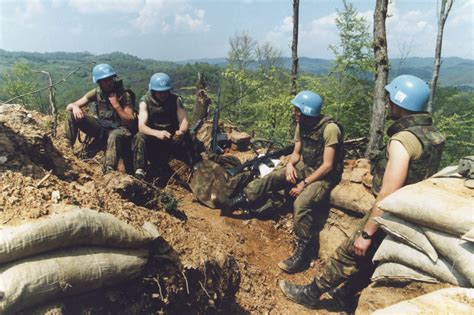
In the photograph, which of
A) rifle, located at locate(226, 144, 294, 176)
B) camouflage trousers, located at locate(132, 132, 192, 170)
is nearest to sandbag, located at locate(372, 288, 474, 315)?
rifle, located at locate(226, 144, 294, 176)

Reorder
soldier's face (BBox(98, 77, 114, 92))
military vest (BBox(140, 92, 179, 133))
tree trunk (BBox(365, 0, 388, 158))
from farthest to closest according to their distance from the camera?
tree trunk (BBox(365, 0, 388, 158))
military vest (BBox(140, 92, 179, 133))
soldier's face (BBox(98, 77, 114, 92))

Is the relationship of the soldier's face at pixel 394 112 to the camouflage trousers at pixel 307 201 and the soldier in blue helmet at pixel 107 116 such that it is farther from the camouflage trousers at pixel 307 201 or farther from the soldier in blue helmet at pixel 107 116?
the soldier in blue helmet at pixel 107 116

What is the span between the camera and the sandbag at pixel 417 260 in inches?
98.7

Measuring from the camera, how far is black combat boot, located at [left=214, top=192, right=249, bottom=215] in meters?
5.45

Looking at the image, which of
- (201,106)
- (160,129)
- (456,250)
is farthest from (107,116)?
(456,250)

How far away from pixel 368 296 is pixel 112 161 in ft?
12.9

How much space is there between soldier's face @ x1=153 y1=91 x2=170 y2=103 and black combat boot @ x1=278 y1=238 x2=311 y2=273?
3100mm

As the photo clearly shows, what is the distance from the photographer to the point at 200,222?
197 inches

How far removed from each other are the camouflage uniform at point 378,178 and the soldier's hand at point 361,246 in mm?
70

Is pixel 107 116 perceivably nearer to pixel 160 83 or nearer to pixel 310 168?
pixel 160 83

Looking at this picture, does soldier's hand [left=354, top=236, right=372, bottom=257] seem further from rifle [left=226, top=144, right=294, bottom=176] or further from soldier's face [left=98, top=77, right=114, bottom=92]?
soldier's face [left=98, top=77, right=114, bottom=92]

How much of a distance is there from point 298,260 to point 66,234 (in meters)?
3.28

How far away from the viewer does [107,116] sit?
5.91 metres

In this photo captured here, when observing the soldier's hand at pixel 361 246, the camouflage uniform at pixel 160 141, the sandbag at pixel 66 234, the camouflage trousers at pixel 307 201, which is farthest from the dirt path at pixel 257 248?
the sandbag at pixel 66 234
